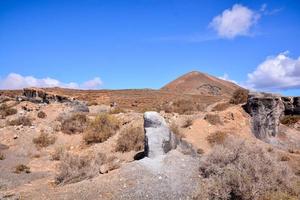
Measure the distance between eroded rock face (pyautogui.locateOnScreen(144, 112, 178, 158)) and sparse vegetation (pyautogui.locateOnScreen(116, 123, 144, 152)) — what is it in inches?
110

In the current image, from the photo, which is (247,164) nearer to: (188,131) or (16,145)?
(188,131)

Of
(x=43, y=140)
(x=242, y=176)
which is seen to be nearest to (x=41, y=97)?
(x=43, y=140)

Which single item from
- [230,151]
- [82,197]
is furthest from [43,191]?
[230,151]

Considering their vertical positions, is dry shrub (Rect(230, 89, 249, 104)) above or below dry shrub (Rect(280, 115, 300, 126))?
above

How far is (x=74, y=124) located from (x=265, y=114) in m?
9.65

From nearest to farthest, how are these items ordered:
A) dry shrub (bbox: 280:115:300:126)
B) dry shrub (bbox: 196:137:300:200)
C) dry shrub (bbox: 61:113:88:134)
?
dry shrub (bbox: 196:137:300:200) < dry shrub (bbox: 61:113:88:134) < dry shrub (bbox: 280:115:300:126)

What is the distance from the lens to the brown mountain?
72000 millimetres

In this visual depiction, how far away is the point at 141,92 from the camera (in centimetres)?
6431

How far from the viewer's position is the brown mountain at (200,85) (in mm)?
72000

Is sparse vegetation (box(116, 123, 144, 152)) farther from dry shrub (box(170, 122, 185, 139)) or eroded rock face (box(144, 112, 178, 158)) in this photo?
eroded rock face (box(144, 112, 178, 158))

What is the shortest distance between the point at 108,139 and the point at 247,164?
8257 mm

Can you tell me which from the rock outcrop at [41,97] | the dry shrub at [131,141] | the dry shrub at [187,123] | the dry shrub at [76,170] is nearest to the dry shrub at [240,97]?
the dry shrub at [187,123]

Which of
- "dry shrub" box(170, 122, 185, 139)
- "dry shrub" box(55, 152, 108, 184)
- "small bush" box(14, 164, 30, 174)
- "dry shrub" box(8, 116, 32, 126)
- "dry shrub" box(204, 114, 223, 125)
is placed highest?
"dry shrub" box(204, 114, 223, 125)

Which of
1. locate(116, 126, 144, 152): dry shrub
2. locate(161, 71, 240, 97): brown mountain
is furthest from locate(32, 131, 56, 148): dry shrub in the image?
locate(161, 71, 240, 97): brown mountain
